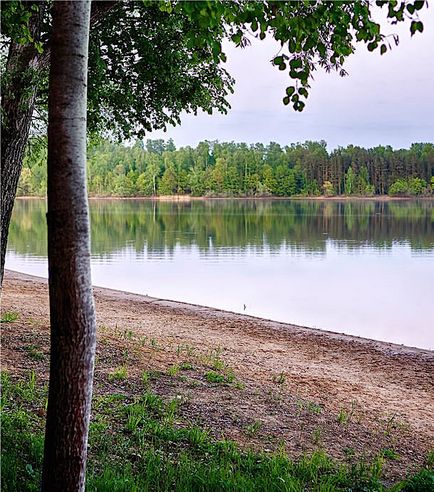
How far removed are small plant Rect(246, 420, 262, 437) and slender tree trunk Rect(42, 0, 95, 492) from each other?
244 cm

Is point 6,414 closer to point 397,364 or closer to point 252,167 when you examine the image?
point 397,364

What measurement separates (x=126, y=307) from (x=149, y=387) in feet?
22.1

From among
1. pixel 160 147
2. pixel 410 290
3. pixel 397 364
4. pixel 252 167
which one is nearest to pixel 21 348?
pixel 397 364

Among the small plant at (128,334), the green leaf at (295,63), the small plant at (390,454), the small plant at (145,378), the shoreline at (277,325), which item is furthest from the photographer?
the shoreline at (277,325)

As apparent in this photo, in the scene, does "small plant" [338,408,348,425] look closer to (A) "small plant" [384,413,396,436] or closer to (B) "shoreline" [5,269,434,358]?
(A) "small plant" [384,413,396,436]

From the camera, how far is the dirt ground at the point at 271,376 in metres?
5.29

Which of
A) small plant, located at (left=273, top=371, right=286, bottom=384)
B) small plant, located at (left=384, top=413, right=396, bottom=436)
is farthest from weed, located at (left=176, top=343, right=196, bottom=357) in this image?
small plant, located at (left=384, top=413, right=396, bottom=436)

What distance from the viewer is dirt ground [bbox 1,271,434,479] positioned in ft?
17.4

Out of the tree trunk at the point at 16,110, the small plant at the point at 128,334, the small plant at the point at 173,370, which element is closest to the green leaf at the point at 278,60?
the tree trunk at the point at 16,110

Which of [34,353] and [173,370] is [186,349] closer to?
[173,370]

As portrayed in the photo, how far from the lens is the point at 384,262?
81.8 feet

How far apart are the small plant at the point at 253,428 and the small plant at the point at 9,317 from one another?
155 inches

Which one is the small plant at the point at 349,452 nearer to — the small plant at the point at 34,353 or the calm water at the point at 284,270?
the small plant at the point at 34,353

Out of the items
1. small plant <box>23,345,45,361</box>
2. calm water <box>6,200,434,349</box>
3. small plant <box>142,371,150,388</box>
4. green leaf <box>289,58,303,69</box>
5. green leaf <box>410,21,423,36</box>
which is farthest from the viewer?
calm water <box>6,200,434,349</box>
